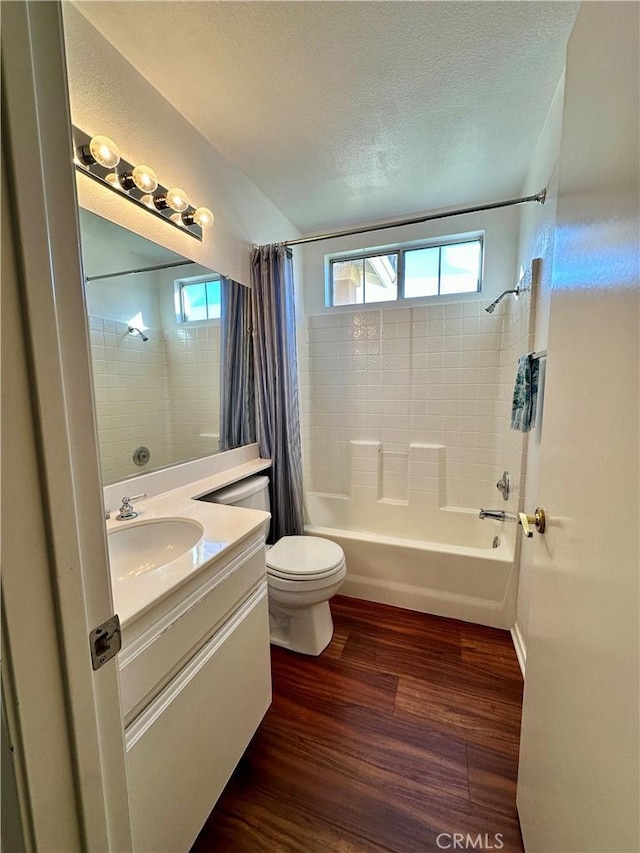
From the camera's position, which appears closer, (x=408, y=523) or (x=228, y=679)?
(x=228, y=679)

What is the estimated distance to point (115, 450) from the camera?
1.31 meters

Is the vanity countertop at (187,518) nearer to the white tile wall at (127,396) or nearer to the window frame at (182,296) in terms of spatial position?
the white tile wall at (127,396)

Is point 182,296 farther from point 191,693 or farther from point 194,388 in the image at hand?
point 191,693

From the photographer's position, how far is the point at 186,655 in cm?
83

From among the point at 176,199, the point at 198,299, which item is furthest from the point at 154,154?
the point at 198,299

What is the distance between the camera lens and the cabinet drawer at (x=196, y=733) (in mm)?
722

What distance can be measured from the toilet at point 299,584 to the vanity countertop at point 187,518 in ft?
0.54

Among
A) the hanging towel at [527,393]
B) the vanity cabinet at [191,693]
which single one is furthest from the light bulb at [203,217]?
the hanging towel at [527,393]

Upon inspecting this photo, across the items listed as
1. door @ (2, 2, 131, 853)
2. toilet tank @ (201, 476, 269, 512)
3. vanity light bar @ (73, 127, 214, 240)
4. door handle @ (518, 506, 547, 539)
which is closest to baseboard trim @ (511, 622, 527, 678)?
door handle @ (518, 506, 547, 539)

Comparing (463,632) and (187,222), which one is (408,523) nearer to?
(463,632)

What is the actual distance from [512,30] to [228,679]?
7.53 feet

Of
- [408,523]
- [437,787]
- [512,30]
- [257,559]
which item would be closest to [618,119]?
[512,30]

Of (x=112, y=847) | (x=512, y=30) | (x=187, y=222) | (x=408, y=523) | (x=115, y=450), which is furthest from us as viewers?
(x=408, y=523)

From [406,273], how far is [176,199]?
165cm
